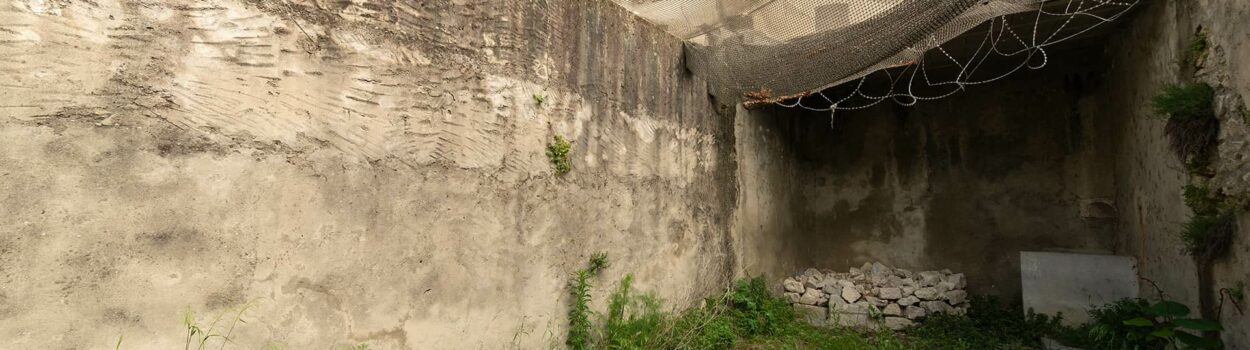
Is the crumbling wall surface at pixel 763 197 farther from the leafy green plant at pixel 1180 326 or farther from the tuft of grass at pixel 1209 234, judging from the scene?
the tuft of grass at pixel 1209 234

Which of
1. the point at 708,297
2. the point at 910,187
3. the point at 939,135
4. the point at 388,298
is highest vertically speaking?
the point at 939,135

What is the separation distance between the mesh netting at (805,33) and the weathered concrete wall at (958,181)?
186 centimetres

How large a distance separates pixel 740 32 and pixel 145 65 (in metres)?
2.89

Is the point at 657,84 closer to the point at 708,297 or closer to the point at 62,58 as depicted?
the point at 708,297

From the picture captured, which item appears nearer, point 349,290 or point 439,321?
point 349,290

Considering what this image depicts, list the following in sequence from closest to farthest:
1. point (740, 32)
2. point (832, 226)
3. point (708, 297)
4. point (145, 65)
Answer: point (145, 65), point (740, 32), point (708, 297), point (832, 226)

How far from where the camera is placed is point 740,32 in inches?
140

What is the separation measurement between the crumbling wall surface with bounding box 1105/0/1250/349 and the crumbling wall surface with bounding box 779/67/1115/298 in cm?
42

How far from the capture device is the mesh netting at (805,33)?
9.86ft

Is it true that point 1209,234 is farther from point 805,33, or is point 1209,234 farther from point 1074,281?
point 805,33

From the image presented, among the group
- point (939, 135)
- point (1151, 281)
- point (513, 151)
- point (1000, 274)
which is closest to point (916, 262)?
point (1000, 274)

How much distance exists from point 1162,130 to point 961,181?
2.53 m

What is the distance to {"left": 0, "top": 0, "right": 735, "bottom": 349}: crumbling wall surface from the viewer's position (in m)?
1.67

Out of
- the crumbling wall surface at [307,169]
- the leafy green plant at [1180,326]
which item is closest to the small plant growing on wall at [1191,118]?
the leafy green plant at [1180,326]
